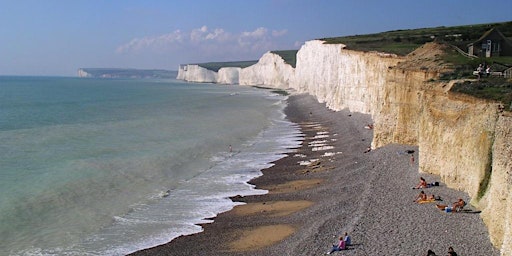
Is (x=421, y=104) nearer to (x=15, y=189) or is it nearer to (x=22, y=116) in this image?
(x=15, y=189)

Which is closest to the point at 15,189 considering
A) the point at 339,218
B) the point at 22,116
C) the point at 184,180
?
the point at 184,180

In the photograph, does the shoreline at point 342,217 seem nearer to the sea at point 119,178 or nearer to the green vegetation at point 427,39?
the sea at point 119,178

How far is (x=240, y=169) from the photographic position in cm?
2500

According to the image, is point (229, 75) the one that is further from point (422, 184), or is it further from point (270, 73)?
point (422, 184)

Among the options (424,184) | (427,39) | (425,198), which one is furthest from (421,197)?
(427,39)

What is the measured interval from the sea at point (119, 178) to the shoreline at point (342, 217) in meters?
1.13

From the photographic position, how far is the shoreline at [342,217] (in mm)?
12359

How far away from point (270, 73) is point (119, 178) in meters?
106

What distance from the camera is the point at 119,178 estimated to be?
23.0 metres

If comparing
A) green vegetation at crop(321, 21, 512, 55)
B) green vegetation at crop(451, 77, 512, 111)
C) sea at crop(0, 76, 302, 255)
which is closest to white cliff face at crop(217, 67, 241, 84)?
green vegetation at crop(321, 21, 512, 55)

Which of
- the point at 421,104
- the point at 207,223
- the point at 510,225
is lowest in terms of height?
the point at 207,223

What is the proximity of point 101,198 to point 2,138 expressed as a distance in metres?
18.9

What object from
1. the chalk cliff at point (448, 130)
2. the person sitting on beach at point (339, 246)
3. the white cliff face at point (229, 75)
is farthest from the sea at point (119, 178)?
the white cliff face at point (229, 75)

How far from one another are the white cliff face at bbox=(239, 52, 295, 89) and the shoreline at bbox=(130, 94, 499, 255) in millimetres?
86600
